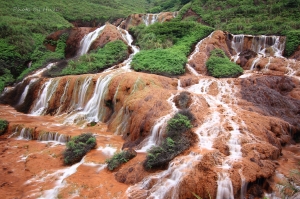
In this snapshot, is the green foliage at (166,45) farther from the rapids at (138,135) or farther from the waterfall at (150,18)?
the waterfall at (150,18)

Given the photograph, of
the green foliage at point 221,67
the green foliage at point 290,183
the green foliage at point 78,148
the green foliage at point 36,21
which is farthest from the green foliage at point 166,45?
the green foliage at point 290,183

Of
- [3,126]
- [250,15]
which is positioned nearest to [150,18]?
[250,15]

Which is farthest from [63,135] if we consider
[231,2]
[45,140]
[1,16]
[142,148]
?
[231,2]

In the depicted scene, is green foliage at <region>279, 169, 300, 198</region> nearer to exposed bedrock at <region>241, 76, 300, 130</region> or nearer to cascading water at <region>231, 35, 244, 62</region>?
exposed bedrock at <region>241, 76, 300, 130</region>

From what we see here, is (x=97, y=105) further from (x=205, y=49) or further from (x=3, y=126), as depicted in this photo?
(x=205, y=49)

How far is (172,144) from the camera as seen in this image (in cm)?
831

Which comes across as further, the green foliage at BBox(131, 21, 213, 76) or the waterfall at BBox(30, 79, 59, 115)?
the green foliage at BBox(131, 21, 213, 76)

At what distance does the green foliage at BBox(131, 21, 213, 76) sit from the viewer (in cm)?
1838

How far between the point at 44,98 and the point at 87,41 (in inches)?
430

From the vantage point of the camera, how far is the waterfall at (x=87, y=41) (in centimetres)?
2527

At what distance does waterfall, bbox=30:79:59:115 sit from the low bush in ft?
32.6

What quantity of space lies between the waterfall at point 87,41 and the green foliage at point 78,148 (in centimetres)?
1675

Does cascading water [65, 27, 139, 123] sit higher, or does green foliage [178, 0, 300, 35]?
green foliage [178, 0, 300, 35]

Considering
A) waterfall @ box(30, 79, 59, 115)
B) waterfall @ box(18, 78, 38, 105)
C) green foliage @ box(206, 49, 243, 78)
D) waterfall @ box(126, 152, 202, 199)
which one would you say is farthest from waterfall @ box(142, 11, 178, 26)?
waterfall @ box(126, 152, 202, 199)
